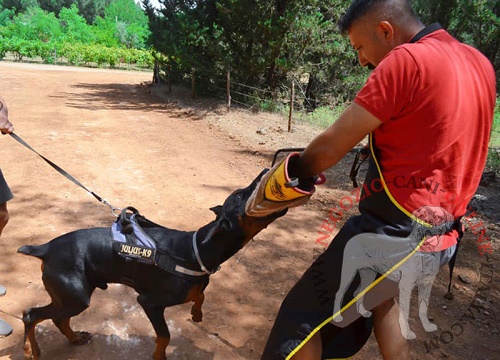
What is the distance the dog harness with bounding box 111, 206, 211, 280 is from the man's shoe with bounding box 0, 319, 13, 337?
1.18 metres

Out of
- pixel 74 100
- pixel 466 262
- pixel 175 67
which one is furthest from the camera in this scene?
pixel 175 67

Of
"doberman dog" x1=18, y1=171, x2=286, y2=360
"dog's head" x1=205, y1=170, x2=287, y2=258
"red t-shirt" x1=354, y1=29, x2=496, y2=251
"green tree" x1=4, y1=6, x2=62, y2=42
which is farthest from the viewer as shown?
"green tree" x1=4, y1=6, x2=62, y2=42

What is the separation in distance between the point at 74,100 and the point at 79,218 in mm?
11602

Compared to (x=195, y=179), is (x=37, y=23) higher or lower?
higher

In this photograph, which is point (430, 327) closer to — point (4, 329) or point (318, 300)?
point (318, 300)

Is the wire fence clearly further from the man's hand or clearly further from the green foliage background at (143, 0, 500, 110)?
the man's hand

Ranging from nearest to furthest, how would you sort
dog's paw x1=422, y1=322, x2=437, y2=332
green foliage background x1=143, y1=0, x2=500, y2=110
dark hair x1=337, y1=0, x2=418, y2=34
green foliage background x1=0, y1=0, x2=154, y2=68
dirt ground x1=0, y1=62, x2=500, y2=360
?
dark hair x1=337, y1=0, x2=418, y2=34 < dirt ground x1=0, y1=62, x2=500, y2=360 < dog's paw x1=422, y1=322, x2=437, y2=332 < green foliage background x1=143, y1=0, x2=500, y2=110 < green foliage background x1=0, y1=0, x2=154, y2=68

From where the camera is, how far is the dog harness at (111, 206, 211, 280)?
2.41m

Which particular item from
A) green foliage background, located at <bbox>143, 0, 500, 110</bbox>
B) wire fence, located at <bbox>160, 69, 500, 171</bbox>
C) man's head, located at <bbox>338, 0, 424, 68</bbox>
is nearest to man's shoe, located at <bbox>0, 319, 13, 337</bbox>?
man's head, located at <bbox>338, 0, 424, 68</bbox>

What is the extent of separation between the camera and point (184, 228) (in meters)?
4.82

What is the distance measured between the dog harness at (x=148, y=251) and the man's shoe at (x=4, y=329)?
1.18 m

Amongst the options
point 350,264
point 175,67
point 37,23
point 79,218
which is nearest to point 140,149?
point 79,218

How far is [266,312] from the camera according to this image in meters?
3.38

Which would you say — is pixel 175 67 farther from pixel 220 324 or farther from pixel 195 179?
pixel 220 324
